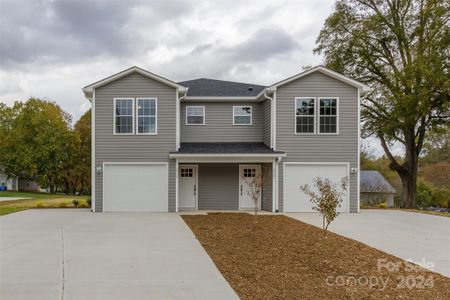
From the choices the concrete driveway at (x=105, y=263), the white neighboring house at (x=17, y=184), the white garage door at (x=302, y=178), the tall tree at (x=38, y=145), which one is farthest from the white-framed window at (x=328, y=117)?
the white neighboring house at (x=17, y=184)

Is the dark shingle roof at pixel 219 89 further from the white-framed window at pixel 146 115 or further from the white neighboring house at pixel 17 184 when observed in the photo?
the white neighboring house at pixel 17 184

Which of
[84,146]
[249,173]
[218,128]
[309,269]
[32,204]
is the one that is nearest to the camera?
[309,269]

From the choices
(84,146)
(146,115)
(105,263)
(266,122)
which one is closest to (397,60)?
(266,122)

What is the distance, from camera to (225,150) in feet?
60.4

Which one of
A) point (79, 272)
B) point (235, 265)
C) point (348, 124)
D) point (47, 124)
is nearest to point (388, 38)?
point (348, 124)

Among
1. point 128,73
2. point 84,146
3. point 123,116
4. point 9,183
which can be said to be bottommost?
point 9,183

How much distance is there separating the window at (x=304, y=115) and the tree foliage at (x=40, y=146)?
91.3 ft

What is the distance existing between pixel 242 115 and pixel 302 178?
14.0 ft

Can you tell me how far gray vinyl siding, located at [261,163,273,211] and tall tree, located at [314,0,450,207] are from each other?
877cm

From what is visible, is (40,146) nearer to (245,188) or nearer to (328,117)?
(245,188)

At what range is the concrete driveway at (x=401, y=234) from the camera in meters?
9.17

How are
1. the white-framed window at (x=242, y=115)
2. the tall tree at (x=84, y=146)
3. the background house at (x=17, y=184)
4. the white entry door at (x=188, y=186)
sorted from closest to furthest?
the white entry door at (x=188, y=186), the white-framed window at (x=242, y=115), the tall tree at (x=84, y=146), the background house at (x=17, y=184)

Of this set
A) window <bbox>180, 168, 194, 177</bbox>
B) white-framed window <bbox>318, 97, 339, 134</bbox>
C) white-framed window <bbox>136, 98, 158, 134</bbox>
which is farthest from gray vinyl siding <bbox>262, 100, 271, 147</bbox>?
white-framed window <bbox>136, 98, 158, 134</bbox>

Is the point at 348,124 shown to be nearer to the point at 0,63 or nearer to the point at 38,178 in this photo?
the point at 0,63
